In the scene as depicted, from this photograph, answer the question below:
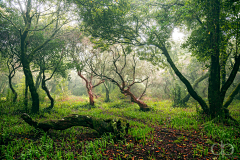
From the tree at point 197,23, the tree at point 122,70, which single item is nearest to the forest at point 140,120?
the tree at point 197,23

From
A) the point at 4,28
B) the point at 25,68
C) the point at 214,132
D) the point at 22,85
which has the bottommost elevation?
the point at 214,132

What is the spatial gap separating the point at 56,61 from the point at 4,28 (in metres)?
4.40

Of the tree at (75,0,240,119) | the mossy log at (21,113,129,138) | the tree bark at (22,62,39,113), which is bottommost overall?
the mossy log at (21,113,129,138)

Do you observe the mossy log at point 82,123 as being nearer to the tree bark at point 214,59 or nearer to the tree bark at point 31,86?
the tree bark at point 31,86

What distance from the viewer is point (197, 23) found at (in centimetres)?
824

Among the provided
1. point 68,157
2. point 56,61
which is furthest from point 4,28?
point 68,157

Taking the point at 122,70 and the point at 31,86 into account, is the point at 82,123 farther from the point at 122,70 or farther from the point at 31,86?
the point at 122,70

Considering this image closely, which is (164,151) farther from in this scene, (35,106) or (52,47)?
(52,47)

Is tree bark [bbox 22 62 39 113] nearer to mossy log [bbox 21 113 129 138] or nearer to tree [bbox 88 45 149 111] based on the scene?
mossy log [bbox 21 113 129 138]

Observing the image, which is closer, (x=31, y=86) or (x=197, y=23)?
(x=197, y=23)

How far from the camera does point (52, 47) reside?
1097 cm

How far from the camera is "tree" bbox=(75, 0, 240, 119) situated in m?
5.99

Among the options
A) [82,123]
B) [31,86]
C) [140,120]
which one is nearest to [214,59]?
[140,120]

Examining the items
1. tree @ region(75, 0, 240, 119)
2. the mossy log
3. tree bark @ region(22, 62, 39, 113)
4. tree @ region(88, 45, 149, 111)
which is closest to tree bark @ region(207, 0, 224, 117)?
tree @ region(75, 0, 240, 119)
